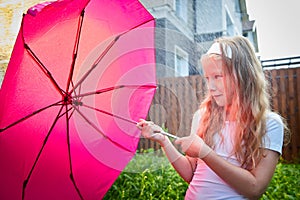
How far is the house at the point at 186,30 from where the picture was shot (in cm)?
92

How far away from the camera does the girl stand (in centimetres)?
89

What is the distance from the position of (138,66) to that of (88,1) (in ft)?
1.03

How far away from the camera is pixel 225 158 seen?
0.96m

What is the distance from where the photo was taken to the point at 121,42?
44.6 inches

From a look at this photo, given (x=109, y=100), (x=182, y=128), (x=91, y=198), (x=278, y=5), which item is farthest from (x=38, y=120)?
(x=278, y=5)

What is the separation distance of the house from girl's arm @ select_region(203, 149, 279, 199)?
0.29 meters

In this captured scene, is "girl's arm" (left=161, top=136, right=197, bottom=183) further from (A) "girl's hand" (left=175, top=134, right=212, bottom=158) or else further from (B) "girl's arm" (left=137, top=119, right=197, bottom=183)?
(A) "girl's hand" (left=175, top=134, right=212, bottom=158)

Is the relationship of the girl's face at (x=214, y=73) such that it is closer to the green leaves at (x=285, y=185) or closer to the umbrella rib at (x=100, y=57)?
the umbrella rib at (x=100, y=57)

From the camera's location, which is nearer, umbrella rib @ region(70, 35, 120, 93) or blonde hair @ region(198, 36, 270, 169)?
blonde hair @ region(198, 36, 270, 169)

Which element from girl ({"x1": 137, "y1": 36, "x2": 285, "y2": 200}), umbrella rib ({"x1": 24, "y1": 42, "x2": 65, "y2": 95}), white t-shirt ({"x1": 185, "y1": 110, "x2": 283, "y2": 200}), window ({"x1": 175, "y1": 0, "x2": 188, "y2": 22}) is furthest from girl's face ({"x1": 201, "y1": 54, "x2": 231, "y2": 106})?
window ({"x1": 175, "y1": 0, "x2": 188, "y2": 22})

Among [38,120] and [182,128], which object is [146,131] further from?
[38,120]

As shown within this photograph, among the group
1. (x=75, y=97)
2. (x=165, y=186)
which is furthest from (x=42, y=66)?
(x=165, y=186)

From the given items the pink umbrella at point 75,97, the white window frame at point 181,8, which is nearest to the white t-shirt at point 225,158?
the pink umbrella at point 75,97

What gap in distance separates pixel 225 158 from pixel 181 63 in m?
0.34
